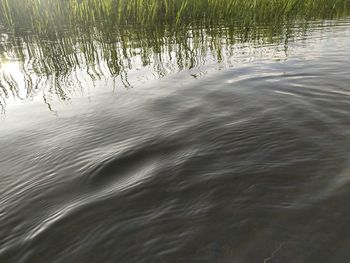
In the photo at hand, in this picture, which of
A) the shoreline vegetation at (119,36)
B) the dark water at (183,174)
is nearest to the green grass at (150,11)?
the shoreline vegetation at (119,36)

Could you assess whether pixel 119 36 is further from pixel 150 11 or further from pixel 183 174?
pixel 183 174

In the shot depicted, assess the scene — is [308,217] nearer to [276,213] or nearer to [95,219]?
[276,213]

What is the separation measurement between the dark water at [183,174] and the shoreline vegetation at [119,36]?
33.3 inches

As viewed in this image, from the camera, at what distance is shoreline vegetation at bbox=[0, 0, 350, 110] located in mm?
3764

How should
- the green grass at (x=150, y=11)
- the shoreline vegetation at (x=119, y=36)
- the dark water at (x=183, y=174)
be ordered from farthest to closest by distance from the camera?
the green grass at (x=150, y=11), the shoreline vegetation at (x=119, y=36), the dark water at (x=183, y=174)

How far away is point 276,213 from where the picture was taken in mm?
1256

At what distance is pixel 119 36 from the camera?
641cm

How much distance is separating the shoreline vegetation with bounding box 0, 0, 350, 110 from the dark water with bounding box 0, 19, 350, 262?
0.85 m

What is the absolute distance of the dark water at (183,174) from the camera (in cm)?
115

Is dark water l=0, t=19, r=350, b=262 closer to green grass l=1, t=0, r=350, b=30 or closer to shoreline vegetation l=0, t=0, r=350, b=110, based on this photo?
shoreline vegetation l=0, t=0, r=350, b=110

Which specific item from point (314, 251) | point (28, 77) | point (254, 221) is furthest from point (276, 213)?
point (28, 77)

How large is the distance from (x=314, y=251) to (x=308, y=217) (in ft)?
0.60

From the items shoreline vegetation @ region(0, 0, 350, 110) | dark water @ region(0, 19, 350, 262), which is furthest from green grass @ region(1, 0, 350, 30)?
dark water @ region(0, 19, 350, 262)

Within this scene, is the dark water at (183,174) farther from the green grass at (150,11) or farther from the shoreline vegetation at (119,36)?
the green grass at (150,11)
